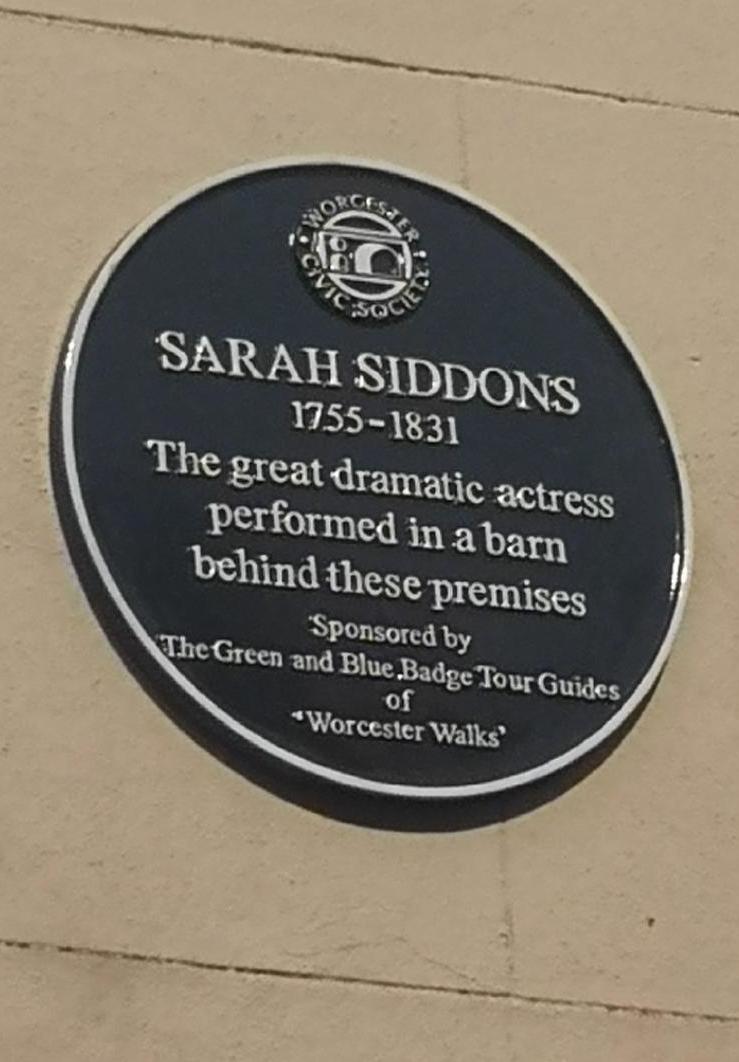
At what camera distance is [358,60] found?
7.88 meters

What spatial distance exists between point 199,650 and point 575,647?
86 cm

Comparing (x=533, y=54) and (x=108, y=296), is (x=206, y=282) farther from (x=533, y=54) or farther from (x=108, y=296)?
(x=533, y=54)

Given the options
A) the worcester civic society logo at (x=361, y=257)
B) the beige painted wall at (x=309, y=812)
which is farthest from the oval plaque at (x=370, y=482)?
the beige painted wall at (x=309, y=812)

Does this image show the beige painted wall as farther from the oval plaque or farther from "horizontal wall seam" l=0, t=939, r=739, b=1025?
the oval plaque

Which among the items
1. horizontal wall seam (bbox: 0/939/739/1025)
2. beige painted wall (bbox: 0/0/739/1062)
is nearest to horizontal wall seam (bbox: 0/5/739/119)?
beige painted wall (bbox: 0/0/739/1062)

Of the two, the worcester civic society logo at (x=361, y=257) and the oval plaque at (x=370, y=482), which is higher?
the worcester civic society logo at (x=361, y=257)

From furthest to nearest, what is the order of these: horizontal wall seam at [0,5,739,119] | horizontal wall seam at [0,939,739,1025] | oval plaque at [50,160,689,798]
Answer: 1. horizontal wall seam at [0,5,739,119]
2. oval plaque at [50,160,689,798]
3. horizontal wall seam at [0,939,739,1025]

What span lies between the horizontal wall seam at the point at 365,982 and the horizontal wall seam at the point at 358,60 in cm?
230

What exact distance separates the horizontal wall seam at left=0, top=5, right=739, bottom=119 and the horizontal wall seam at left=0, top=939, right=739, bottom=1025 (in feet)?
7.54

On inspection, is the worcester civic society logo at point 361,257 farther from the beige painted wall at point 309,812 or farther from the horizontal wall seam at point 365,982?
Answer: the horizontal wall seam at point 365,982

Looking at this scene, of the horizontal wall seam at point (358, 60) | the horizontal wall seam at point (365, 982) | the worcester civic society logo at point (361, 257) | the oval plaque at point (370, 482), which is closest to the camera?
the horizontal wall seam at point (365, 982)

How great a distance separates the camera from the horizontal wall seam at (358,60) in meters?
7.69

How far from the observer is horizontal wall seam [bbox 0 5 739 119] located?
769 cm

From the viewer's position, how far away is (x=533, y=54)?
8047 mm
